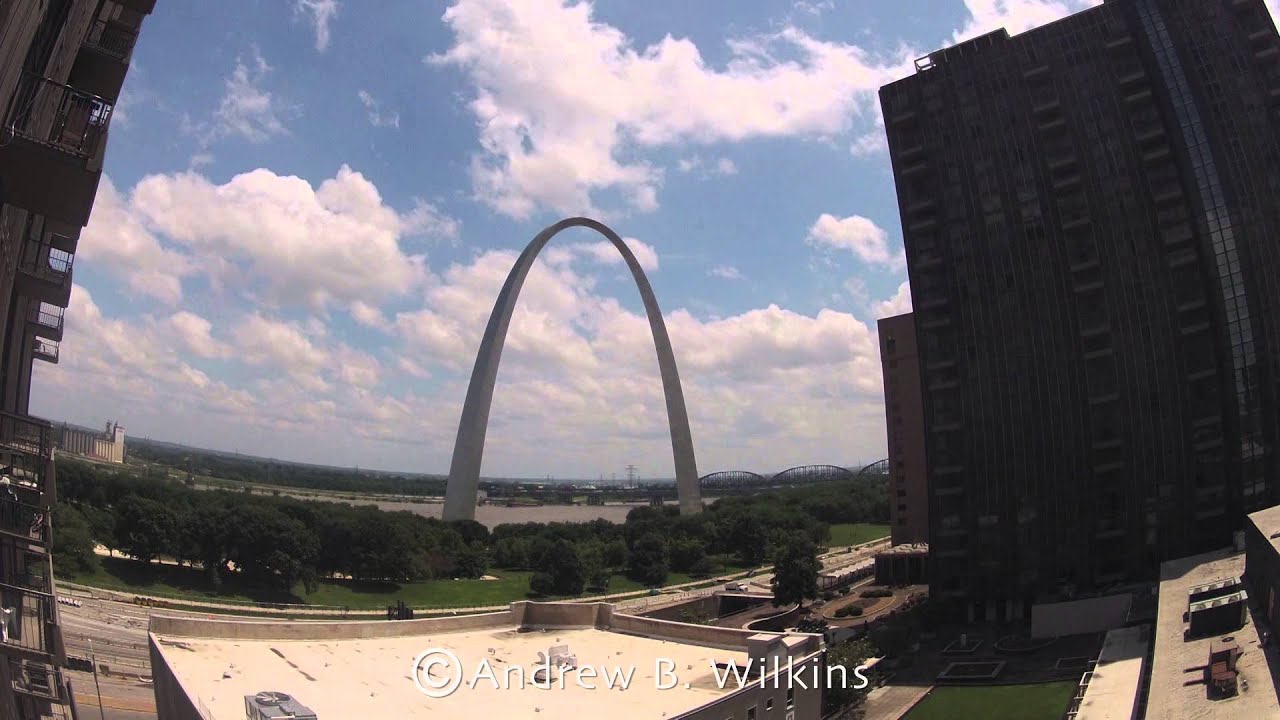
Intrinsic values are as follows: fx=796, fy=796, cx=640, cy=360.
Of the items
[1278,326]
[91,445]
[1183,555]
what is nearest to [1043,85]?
[1278,326]

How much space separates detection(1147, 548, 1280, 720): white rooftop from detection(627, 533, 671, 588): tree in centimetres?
4846

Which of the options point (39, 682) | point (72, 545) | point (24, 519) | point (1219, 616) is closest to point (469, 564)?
point (72, 545)

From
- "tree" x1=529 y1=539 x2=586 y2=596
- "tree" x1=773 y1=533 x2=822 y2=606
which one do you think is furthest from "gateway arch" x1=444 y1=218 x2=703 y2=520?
"tree" x1=773 y1=533 x2=822 y2=606

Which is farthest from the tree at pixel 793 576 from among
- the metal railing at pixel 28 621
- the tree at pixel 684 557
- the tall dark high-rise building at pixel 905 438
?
the metal railing at pixel 28 621

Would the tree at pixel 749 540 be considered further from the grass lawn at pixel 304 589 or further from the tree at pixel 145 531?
the tree at pixel 145 531

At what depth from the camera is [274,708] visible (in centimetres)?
1535

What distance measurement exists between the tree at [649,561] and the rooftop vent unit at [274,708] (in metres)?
61.1

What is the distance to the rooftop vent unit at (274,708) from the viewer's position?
15.1 m

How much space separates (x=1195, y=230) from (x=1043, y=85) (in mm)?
12995

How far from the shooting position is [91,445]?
583 ft

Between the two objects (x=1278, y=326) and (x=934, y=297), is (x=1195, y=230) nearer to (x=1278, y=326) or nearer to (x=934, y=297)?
(x=1278, y=326)

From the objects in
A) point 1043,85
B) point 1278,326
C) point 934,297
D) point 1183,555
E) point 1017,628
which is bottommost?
point 1017,628

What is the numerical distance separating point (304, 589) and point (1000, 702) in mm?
52639

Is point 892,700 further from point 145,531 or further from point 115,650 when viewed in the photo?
point 145,531
